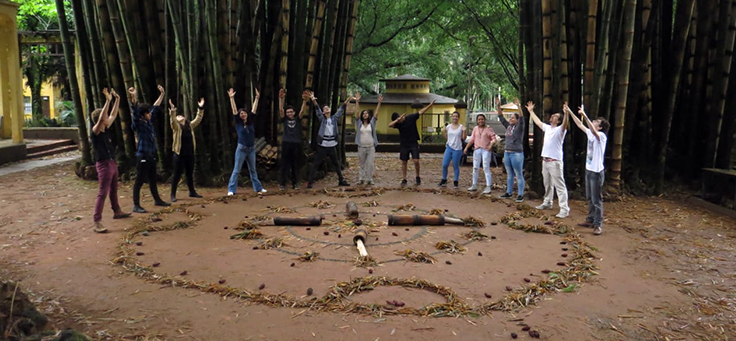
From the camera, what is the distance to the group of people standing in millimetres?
5723

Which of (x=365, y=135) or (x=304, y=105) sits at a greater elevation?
(x=304, y=105)

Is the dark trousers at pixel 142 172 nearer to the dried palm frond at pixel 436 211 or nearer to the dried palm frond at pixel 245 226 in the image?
the dried palm frond at pixel 245 226

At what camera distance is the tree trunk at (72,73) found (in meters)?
8.55

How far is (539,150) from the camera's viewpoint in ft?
25.8

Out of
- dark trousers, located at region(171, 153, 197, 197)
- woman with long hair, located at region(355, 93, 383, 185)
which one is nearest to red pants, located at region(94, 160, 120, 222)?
dark trousers, located at region(171, 153, 197, 197)

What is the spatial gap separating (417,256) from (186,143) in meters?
3.95

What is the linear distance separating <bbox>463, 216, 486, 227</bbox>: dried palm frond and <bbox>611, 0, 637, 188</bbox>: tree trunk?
273cm

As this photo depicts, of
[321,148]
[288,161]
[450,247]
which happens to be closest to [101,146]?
[288,161]

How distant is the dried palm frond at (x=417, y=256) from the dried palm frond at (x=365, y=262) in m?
0.31

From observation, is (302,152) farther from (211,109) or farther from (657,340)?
(657,340)

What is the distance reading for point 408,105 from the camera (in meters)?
16.2

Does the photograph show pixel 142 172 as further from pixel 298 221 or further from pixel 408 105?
pixel 408 105

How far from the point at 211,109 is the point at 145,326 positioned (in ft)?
18.3

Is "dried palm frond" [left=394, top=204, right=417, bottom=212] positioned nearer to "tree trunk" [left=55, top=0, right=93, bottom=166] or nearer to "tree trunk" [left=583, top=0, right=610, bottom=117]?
"tree trunk" [left=583, top=0, right=610, bottom=117]
